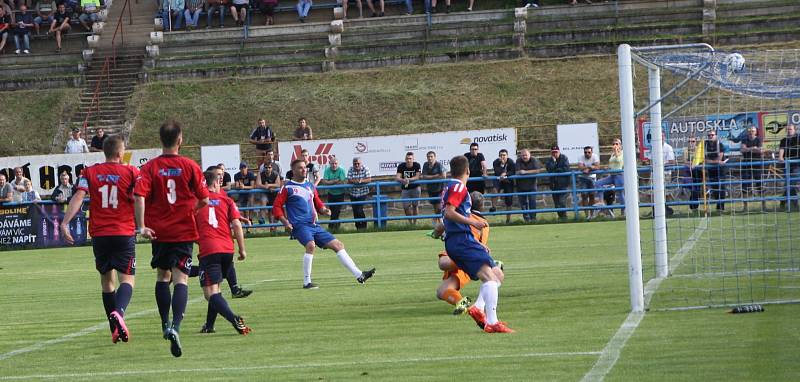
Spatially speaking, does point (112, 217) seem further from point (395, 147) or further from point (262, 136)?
point (262, 136)

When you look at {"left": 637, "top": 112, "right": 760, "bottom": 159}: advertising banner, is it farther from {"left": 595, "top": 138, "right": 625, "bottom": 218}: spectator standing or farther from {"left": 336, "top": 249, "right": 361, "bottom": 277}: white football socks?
{"left": 336, "top": 249, "right": 361, "bottom": 277}: white football socks

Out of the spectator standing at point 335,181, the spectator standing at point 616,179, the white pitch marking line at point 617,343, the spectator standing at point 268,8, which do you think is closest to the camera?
the white pitch marking line at point 617,343

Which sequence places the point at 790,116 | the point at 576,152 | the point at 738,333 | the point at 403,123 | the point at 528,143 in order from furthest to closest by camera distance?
the point at 403,123 < the point at 528,143 < the point at 576,152 < the point at 790,116 < the point at 738,333

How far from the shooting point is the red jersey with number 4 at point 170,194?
10.4 meters

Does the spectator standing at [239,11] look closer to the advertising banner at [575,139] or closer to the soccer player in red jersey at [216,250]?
the advertising banner at [575,139]

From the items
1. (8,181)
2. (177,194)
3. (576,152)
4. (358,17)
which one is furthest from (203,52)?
(177,194)

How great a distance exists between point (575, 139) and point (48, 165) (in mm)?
14344

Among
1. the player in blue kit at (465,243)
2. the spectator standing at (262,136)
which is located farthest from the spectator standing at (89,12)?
the player in blue kit at (465,243)

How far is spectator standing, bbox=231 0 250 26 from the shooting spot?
47.0 meters

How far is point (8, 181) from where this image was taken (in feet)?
106

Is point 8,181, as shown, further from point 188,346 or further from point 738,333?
point 738,333

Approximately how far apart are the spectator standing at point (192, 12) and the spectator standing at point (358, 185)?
2025 cm

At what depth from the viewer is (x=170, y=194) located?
1042 centimetres

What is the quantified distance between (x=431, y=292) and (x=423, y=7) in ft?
107
